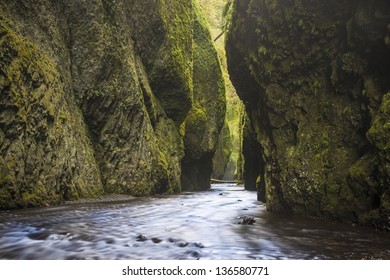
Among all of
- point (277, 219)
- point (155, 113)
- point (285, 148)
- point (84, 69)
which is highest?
point (84, 69)

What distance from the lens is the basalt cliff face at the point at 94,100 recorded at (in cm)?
1137

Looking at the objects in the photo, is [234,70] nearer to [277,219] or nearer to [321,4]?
[321,4]

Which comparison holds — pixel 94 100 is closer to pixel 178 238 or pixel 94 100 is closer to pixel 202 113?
pixel 178 238

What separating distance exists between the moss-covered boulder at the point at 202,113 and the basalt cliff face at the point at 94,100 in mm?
175

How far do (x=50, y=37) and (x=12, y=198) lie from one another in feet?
23.6

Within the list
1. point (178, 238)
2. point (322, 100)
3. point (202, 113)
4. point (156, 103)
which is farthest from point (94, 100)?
point (202, 113)

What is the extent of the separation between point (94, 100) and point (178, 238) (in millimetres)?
12067

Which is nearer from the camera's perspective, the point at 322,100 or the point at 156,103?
the point at 322,100

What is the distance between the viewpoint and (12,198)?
10484mm

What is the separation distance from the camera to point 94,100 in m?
17.4

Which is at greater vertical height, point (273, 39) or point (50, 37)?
point (50, 37)

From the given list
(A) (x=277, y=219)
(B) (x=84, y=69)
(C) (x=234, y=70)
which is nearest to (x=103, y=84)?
(B) (x=84, y=69)

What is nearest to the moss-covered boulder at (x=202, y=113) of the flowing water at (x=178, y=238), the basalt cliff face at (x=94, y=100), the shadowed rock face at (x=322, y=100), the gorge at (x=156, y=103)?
the basalt cliff face at (x=94, y=100)
